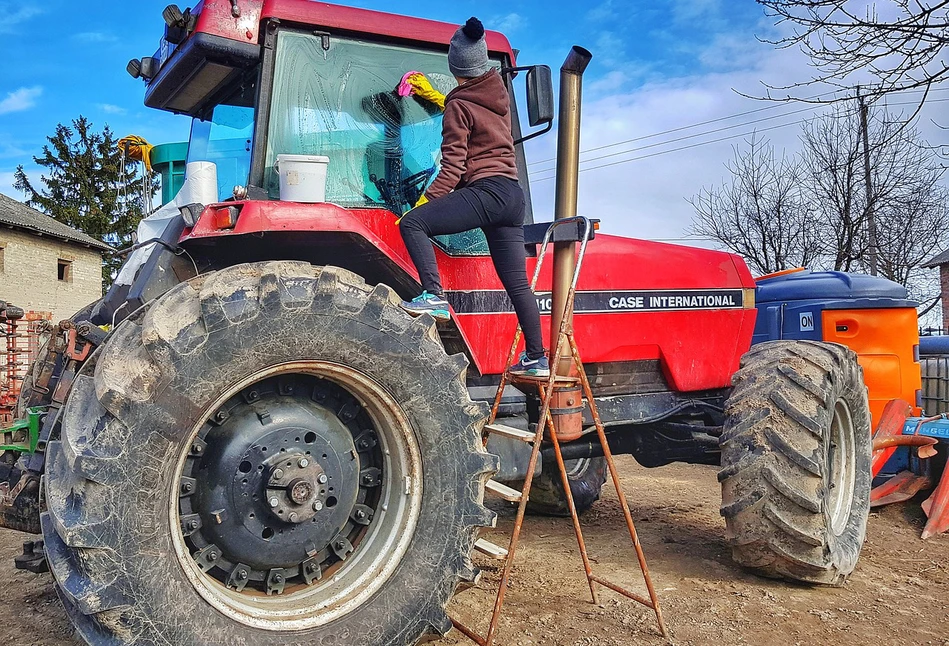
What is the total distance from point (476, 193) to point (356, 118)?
0.75 meters

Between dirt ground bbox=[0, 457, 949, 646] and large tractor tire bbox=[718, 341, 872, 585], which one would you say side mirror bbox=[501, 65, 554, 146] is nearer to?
large tractor tire bbox=[718, 341, 872, 585]

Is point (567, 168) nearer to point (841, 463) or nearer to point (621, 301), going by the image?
point (621, 301)

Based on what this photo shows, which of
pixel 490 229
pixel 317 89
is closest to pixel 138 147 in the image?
pixel 317 89

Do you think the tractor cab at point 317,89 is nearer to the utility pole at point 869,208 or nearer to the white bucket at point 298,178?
the white bucket at point 298,178

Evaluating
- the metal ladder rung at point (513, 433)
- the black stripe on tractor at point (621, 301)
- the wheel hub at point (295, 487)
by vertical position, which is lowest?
the wheel hub at point (295, 487)

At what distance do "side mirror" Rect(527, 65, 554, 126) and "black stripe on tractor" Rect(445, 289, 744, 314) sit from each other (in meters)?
0.95

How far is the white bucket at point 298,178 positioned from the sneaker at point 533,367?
1.25m

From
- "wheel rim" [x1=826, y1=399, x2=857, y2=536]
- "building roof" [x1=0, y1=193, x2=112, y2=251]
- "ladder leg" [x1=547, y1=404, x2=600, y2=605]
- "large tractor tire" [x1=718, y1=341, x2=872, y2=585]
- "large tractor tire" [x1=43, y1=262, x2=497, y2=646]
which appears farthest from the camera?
"building roof" [x1=0, y1=193, x2=112, y2=251]

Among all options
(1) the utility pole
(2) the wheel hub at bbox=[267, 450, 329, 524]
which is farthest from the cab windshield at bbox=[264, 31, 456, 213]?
(1) the utility pole

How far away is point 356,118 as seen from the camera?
3.60 meters

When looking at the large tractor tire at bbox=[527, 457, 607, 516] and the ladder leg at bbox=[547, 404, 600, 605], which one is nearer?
the ladder leg at bbox=[547, 404, 600, 605]

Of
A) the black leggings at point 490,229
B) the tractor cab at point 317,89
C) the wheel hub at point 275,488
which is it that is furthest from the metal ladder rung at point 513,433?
the tractor cab at point 317,89

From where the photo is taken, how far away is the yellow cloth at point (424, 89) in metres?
3.72

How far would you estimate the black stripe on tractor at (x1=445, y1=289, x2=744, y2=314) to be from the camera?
3871 millimetres
